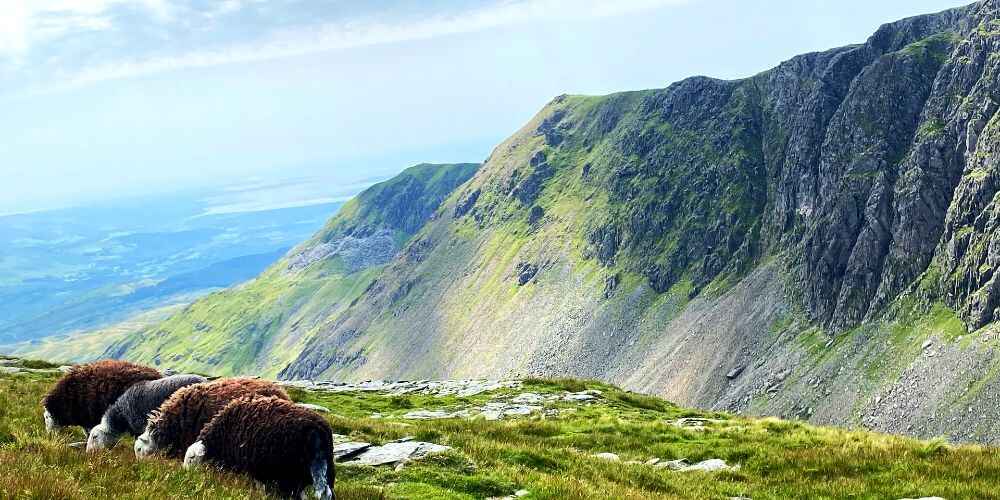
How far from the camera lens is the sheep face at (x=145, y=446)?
47.2ft

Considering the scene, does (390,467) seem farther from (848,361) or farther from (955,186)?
(955,186)

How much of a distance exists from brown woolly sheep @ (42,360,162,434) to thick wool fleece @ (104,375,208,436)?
1.06 metres

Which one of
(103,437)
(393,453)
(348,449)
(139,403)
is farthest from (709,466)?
(103,437)

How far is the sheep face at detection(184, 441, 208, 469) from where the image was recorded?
13137 mm

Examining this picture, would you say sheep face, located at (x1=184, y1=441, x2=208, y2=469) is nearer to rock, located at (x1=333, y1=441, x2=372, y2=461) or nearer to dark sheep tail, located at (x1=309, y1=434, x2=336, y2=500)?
dark sheep tail, located at (x1=309, y1=434, x2=336, y2=500)

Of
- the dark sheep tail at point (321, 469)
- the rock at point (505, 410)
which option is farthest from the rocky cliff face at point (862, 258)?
the dark sheep tail at point (321, 469)

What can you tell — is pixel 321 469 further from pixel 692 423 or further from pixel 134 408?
pixel 692 423

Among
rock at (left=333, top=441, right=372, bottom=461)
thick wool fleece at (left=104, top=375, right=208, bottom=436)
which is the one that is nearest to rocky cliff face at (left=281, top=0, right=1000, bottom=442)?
rock at (left=333, top=441, right=372, bottom=461)

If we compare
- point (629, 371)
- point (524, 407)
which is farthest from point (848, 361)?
point (524, 407)

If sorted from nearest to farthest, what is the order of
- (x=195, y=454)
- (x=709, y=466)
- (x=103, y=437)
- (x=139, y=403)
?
1. (x=195, y=454)
2. (x=103, y=437)
3. (x=139, y=403)
4. (x=709, y=466)

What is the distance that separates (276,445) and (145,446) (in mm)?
3917

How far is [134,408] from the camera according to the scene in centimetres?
1630

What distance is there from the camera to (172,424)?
47.9 feet

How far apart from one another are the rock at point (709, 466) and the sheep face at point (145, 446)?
15.3 metres
